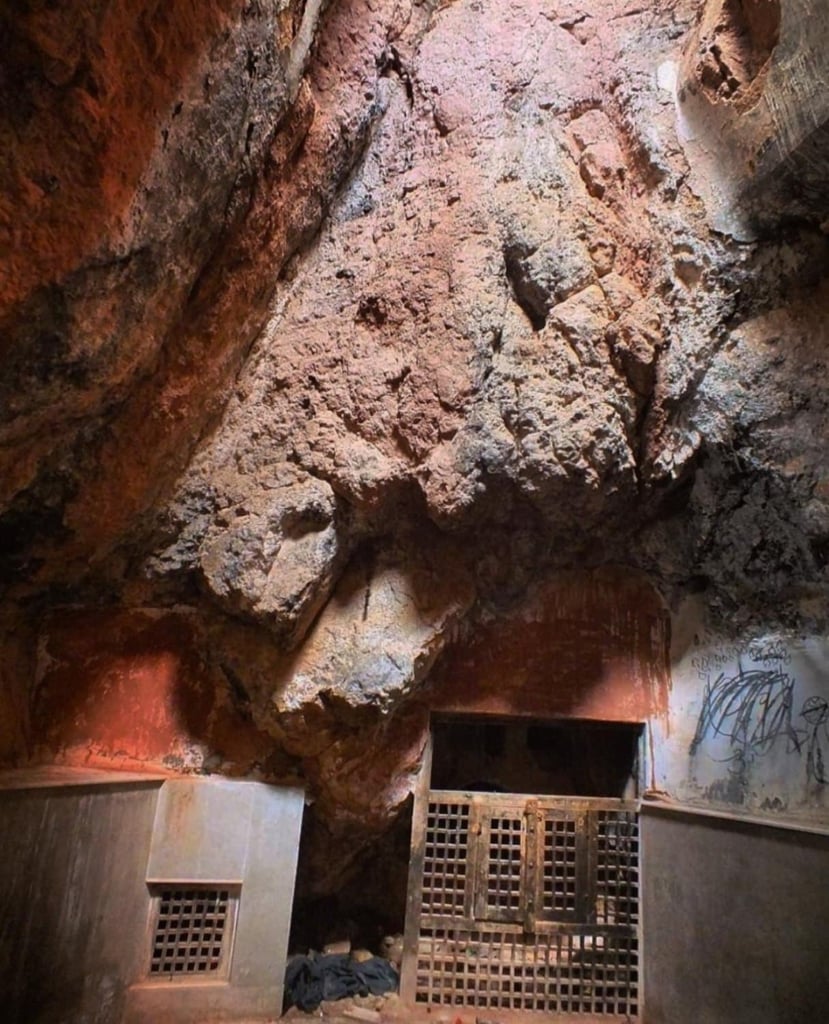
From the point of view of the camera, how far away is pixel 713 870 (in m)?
3.82

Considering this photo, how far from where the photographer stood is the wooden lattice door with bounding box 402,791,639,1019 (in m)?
4.30

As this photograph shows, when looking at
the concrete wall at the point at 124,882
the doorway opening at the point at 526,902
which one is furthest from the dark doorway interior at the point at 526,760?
the concrete wall at the point at 124,882

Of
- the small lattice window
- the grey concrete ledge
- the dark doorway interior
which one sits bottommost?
the small lattice window

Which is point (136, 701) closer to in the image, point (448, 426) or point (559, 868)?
point (448, 426)

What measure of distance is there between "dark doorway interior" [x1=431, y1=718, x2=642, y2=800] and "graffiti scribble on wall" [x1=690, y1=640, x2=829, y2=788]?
4.62 feet

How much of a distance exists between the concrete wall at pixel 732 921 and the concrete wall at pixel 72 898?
2.98 metres

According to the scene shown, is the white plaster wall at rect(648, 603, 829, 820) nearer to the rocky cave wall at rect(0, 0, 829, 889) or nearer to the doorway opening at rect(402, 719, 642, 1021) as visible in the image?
the rocky cave wall at rect(0, 0, 829, 889)

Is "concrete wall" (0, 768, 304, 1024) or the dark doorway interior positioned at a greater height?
the dark doorway interior

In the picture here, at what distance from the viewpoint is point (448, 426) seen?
4.00m

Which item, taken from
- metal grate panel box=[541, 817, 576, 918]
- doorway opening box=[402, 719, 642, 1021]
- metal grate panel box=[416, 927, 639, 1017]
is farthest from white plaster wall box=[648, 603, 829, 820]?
metal grate panel box=[416, 927, 639, 1017]

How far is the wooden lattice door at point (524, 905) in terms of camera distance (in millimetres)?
4301

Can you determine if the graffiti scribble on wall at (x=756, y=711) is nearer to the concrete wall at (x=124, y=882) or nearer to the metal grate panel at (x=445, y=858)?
the metal grate panel at (x=445, y=858)

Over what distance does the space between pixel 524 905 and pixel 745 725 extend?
1753 mm

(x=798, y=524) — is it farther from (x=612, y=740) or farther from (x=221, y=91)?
(x=221, y=91)
